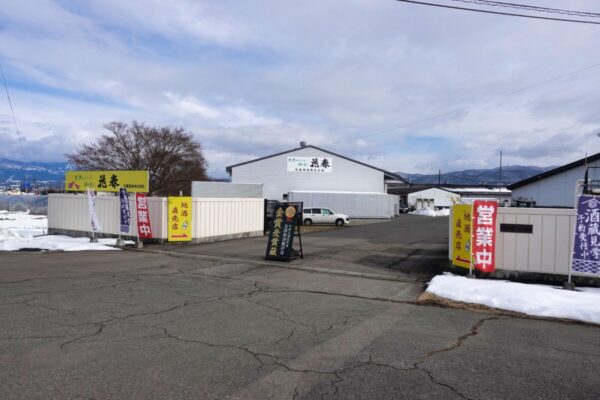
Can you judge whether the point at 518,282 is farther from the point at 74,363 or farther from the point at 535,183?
the point at 535,183

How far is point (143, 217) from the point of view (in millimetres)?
16828

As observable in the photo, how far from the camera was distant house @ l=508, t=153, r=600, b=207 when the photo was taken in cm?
2789

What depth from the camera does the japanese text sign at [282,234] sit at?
13055 mm

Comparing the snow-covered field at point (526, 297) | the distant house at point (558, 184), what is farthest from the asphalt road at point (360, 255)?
the distant house at point (558, 184)

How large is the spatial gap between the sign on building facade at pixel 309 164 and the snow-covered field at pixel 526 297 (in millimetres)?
43902

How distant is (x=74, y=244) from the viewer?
641 inches

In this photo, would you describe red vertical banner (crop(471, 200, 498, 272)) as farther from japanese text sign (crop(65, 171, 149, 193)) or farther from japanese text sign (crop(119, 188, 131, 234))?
japanese text sign (crop(65, 171, 149, 193))

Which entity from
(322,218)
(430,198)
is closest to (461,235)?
A: (322,218)

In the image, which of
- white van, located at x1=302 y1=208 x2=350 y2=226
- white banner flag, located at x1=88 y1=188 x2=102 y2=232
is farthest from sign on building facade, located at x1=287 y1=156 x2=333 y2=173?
white banner flag, located at x1=88 y1=188 x2=102 y2=232

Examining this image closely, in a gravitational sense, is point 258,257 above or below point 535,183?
below

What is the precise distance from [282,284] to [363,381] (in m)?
5.38

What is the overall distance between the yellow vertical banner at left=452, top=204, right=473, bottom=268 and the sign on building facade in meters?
42.0

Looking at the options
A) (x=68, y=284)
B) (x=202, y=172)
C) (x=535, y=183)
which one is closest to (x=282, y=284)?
(x=68, y=284)

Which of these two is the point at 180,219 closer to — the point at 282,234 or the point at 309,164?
the point at 282,234
